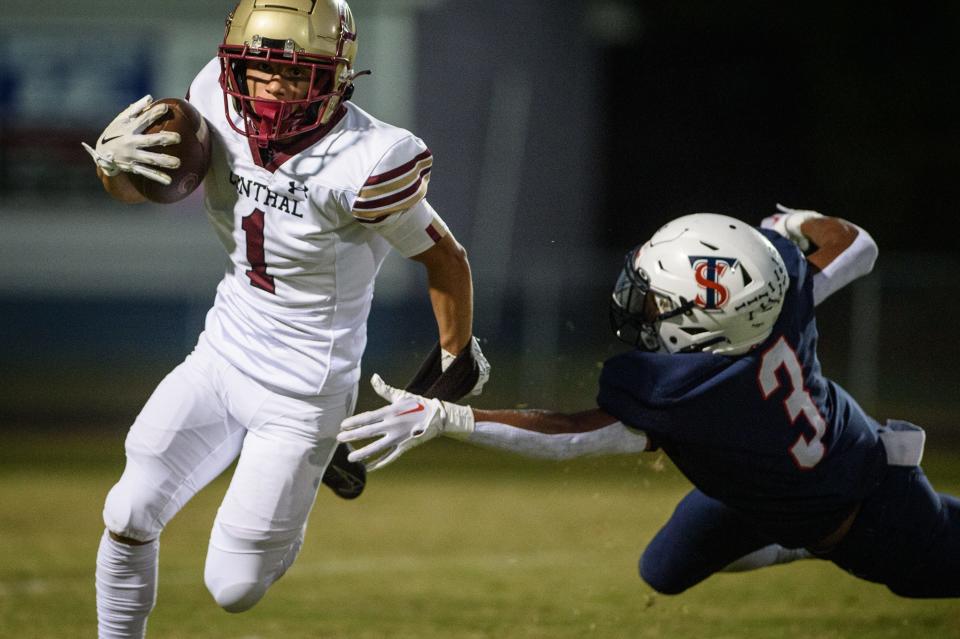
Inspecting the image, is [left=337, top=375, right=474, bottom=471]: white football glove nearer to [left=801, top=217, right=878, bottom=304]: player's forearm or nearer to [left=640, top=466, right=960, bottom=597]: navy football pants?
[left=640, top=466, right=960, bottom=597]: navy football pants

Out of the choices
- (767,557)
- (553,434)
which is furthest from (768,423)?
(767,557)

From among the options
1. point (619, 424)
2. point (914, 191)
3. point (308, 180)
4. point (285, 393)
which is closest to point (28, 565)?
point (285, 393)

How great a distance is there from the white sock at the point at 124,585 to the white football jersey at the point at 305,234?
0.59m

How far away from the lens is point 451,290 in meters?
3.61

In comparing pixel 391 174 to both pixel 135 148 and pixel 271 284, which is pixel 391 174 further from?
pixel 135 148

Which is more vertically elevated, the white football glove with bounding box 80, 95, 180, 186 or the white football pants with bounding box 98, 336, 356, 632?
the white football glove with bounding box 80, 95, 180, 186

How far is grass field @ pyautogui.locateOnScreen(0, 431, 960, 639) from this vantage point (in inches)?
180

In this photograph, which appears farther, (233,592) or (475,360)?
(475,360)

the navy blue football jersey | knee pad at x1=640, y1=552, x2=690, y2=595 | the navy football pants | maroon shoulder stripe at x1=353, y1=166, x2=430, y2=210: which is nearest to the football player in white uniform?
maroon shoulder stripe at x1=353, y1=166, x2=430, y2=210

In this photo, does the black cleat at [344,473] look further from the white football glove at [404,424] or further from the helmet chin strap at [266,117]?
the helmet chin strap at [266,117]

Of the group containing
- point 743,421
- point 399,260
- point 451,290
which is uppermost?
point 451,290

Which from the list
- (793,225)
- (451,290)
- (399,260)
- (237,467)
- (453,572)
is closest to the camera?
(237,467)

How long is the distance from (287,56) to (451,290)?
2.62 ft

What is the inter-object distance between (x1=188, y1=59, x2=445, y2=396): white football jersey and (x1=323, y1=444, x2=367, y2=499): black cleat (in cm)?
32
